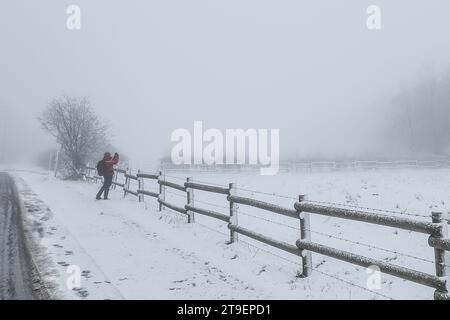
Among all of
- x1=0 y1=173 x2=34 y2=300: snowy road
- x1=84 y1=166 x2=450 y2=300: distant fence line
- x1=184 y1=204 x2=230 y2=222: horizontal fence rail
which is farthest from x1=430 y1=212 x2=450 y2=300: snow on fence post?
x1=0 y1=173 x2=34 y2=300: snowy road

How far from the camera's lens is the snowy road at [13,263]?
5672 mm

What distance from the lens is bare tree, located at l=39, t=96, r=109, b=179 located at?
31.4 m

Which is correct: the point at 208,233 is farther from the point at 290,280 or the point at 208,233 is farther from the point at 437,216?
the point at 437,216

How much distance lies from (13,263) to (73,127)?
26329 millimetres

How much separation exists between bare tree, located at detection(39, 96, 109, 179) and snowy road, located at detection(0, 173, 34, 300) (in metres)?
20.6

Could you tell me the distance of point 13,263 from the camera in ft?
23.0

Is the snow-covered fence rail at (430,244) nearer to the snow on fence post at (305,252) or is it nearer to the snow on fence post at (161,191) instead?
A: the snow on fence post at (305,252)

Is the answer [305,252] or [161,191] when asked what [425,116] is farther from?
[305,252]

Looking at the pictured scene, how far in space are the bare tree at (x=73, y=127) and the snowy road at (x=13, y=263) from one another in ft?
67.5

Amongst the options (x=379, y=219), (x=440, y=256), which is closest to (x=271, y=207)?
(x=379, y=219)

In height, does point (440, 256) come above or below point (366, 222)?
below

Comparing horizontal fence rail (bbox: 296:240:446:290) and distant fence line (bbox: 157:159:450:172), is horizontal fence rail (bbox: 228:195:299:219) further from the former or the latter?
distant fence line (bbox: 157:159:450:172)

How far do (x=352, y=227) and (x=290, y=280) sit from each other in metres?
5.70

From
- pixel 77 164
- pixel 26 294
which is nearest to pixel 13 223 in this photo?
pixel 26 294
